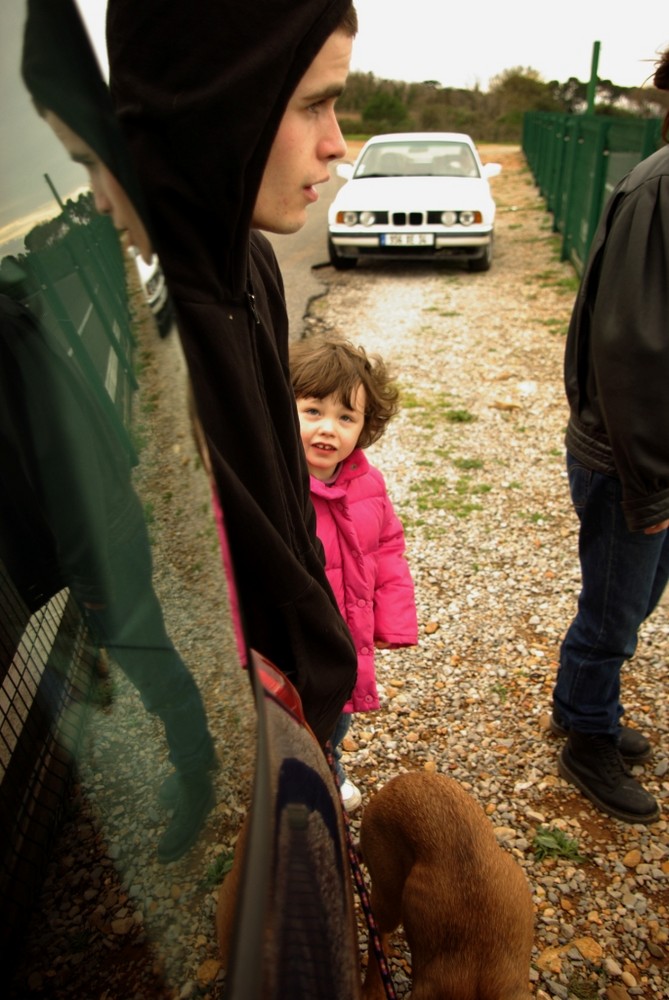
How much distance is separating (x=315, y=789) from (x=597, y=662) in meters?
1.88

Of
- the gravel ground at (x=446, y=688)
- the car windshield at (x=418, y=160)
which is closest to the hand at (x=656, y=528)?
the gravel ground at (x=446, y=688)

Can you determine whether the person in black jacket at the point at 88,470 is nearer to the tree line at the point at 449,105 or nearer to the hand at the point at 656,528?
the hand at the point at 656,528

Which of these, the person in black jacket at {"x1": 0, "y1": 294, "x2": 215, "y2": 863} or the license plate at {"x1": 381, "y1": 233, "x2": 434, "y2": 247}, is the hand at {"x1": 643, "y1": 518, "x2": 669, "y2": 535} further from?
the license plate at {"x1": 381, "y1": 233, "x2": 434, "y2": 247}

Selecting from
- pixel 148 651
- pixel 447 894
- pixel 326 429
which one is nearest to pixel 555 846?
pixel 447 894

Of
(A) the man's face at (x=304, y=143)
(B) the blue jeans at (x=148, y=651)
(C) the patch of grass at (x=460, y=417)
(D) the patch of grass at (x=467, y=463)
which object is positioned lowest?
(C) the patch of grass at (x=460, y=417)

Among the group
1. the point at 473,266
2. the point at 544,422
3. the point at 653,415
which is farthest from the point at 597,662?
the point at 473,266

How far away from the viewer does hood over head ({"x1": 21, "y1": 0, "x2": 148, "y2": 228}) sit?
546 millimetres

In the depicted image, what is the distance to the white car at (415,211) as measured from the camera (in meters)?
9.40

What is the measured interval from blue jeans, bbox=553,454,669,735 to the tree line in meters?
34.5

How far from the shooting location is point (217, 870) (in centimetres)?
71

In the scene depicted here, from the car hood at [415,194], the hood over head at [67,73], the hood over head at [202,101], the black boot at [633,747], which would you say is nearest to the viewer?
the hood over head at [67,73]

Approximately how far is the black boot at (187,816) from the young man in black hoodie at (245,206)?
15.4 inches

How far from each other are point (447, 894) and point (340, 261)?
9572 mm

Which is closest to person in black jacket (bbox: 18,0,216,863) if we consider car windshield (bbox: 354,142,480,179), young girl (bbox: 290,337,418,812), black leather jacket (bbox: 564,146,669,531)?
young girl (bbox: 290,337,418,812)
